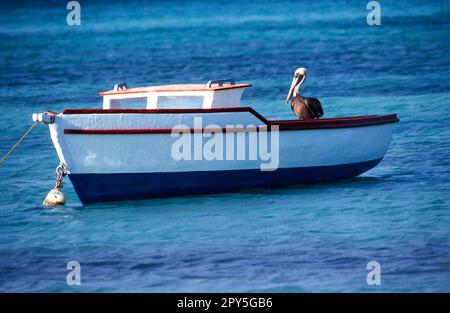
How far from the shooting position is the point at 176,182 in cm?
1844

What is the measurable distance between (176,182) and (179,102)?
1397 millimetres

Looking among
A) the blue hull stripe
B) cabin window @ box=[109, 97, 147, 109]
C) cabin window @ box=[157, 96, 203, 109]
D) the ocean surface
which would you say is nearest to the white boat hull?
the blue hull stripe

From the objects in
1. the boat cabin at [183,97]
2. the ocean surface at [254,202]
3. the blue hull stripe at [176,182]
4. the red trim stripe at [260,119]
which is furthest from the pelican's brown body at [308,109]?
the ocean surface at [254,202]

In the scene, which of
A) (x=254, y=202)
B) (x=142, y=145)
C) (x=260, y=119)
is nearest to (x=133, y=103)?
(x=142, y=145)

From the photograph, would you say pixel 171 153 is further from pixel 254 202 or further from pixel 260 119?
pixel 254 202

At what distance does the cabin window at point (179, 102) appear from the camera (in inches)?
740

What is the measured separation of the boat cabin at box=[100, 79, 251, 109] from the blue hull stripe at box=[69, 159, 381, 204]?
1.19 meters

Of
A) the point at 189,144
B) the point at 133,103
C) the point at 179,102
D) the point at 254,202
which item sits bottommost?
the point at 254,202

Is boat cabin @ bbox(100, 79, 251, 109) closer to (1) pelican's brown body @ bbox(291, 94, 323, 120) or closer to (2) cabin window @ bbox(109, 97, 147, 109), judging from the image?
(2) cabin window @ bbox(109, 97, 147, 109)

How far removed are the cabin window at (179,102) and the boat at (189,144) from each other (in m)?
0.02

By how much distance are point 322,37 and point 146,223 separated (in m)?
31.1

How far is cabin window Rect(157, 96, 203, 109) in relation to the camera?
18797mm

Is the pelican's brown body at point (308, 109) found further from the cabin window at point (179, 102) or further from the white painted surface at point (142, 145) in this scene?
the cabin window at point (179, 102)

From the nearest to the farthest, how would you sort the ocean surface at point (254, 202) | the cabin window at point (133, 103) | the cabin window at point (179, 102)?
the ocean surface at point (254, 202) < the cabin window at point (179, 102) < the cabin window at point (133, 103)
